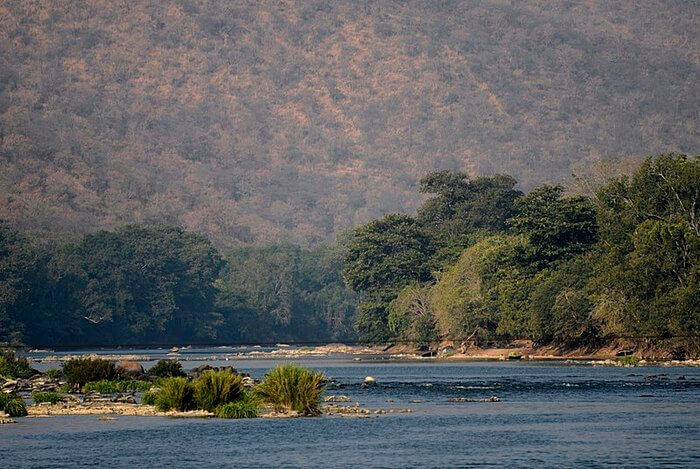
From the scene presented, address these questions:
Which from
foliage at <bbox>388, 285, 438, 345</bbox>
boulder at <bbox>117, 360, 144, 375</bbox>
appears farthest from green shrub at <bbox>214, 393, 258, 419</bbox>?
foliage at <bbox>388, 285, 438, 345</bbox>

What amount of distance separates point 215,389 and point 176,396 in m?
1.85

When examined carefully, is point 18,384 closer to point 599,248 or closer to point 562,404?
point 562,404

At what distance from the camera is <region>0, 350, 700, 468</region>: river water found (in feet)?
159

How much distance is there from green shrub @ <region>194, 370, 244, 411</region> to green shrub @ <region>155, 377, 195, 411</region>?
0.39 m

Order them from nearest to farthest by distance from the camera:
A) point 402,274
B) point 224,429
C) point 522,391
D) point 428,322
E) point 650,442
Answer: point 650,442 → point 224,429 → point 522,391 → point 428,322 → point 402,274

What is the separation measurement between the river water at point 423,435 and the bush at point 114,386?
40.3ft

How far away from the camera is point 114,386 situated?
8119cm

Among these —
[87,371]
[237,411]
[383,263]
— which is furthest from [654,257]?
[383,263]

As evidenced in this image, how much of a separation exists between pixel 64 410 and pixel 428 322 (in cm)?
9463

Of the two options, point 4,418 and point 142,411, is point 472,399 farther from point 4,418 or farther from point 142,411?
point 4,418

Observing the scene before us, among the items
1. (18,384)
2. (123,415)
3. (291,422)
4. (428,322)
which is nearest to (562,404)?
(291,422)

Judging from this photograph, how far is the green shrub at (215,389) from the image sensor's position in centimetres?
6450

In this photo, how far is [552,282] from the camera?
416ft

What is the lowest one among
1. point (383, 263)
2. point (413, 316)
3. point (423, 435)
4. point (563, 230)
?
point (423, 435)
